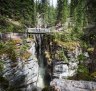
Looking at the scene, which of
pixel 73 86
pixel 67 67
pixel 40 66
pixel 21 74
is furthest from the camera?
pixel 40 66

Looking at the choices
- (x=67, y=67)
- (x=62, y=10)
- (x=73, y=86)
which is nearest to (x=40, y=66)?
(x=67, y=67)

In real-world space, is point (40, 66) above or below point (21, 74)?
below

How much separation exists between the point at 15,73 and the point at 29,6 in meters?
17.8

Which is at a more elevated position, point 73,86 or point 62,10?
point 62,10

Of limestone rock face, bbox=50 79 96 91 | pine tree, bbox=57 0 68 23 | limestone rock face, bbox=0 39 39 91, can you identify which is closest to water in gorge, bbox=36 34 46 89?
limestone rock face, bbox=0 39 39 91

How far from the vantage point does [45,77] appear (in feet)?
83.8

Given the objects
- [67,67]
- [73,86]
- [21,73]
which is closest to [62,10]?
[67,67]

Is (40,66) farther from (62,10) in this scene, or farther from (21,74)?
(62,10)

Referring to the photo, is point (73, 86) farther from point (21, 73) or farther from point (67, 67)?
point (67, 67)

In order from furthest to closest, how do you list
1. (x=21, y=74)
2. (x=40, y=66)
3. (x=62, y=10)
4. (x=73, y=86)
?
(x=62, y=10), (x=40, y=66), (x=21, y=74), (x=73, y=86)

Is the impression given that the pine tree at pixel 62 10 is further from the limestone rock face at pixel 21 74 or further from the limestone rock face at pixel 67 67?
the limestone rock face at pixel 21 74

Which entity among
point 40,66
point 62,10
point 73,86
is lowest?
point 40,66

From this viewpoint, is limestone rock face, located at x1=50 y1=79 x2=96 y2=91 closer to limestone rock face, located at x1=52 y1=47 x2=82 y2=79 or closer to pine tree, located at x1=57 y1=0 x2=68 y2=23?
limestone rock face, located at x1=52 y1=47 x2=82 y2=79

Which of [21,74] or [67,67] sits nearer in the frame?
[21,74]
